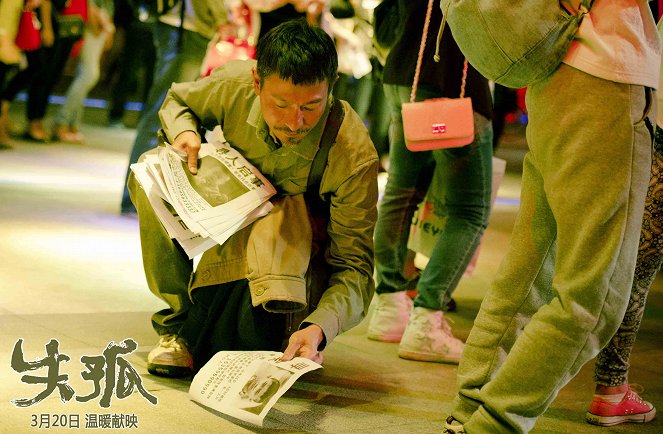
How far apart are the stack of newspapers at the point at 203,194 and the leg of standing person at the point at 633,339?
1.16 m

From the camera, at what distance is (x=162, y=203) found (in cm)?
333

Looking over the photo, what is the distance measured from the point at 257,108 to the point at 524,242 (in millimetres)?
1042

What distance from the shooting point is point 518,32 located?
2.55 meters

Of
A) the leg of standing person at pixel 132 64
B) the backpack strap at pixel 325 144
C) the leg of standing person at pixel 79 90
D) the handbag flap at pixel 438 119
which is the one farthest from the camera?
the leg of standing person at pixel 132 64

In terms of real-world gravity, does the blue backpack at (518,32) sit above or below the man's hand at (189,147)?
above

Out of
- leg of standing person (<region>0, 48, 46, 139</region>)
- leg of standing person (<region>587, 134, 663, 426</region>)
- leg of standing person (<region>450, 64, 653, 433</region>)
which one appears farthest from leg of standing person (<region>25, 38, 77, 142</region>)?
leg of standing person (<region>450, 64, 653, 433</region>)

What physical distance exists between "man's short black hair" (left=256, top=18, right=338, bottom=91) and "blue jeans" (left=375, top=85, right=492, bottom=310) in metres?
0.88

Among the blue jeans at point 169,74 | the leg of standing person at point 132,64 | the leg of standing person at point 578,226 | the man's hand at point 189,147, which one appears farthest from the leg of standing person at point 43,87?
the leg of standing person at point 578,226

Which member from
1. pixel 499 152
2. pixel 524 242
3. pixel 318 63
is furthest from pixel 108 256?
pixel 499 152

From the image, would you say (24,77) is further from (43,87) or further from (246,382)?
(246,382)

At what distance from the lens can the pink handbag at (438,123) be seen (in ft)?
12.5

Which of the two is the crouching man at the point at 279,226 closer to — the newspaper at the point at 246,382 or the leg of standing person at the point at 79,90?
the newspaper at the point at 246,382

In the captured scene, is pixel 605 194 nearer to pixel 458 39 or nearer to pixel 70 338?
pixel 458 39

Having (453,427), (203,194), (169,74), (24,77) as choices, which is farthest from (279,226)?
(24,77)
